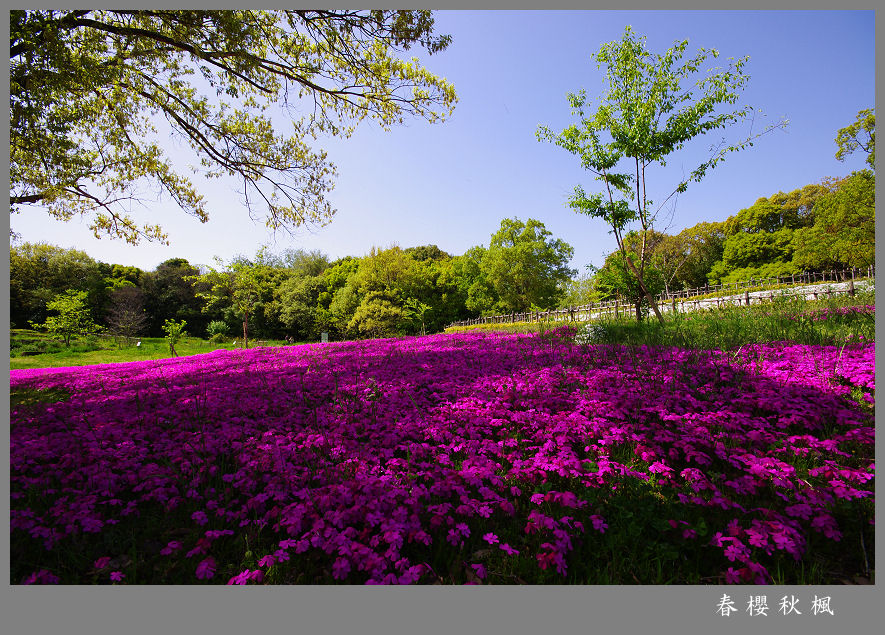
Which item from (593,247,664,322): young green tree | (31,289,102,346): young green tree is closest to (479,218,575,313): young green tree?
(593,247,664,322): young green tree

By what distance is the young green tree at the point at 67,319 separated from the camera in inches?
770

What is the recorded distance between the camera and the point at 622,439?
3.18 metres

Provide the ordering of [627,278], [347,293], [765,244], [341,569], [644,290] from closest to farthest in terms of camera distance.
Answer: [341,569], [644,290], [627,278], [347,293], [765,244]

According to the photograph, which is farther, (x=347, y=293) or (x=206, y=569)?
(x=347, y=293)

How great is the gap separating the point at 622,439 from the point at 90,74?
8.66m

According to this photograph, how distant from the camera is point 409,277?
118 ft

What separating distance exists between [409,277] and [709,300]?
24.1 meters

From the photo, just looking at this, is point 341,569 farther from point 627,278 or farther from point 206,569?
point 627,278

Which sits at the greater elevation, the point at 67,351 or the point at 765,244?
the point at 765,244

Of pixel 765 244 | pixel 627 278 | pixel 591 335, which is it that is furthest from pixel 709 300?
pixel 765 244

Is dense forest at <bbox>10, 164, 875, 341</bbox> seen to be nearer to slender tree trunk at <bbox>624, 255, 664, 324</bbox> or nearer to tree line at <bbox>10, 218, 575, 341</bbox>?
tree line at <bbox>10, 218, 575, 341</bbox>

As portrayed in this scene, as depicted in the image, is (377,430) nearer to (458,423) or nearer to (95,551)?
(458,423)

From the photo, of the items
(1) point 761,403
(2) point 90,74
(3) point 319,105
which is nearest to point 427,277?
(3) point 319,105

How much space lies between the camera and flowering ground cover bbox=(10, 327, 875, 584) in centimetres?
198
